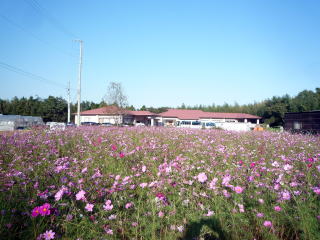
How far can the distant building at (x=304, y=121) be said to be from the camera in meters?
15.1

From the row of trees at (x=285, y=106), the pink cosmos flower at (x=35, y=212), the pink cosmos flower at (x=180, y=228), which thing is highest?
the row of trees at (x=285, y=106)

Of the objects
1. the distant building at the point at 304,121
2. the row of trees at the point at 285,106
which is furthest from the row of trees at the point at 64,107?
the distant building at the point at 304,121

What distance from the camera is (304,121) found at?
16359 millimetres

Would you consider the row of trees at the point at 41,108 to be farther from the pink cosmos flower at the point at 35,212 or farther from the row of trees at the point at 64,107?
the pink cosmos flower at the point at 35,212

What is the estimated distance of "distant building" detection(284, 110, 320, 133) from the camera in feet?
49.4

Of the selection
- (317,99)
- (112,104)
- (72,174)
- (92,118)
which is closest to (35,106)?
(92,118)

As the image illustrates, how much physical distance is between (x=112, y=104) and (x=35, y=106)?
2480 cm

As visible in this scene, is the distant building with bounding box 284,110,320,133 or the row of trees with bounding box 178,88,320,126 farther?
the row of trees with bounding box 178,88,320,126

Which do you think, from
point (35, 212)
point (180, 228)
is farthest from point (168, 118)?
point (35, 212)

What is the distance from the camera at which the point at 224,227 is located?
4.91 ft

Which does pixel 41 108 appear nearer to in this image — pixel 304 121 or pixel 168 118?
pixel 168 118

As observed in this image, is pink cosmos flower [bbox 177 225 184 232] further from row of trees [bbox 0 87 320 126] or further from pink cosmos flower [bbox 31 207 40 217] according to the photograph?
row of trees [bbox 0 87 320 126]

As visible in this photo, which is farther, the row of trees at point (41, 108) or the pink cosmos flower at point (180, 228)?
the row of trees at point (41, 108)

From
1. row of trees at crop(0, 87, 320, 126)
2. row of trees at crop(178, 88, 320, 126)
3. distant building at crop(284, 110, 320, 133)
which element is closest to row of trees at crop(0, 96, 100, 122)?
row of trees at crop(0, 87, 320, 126)
